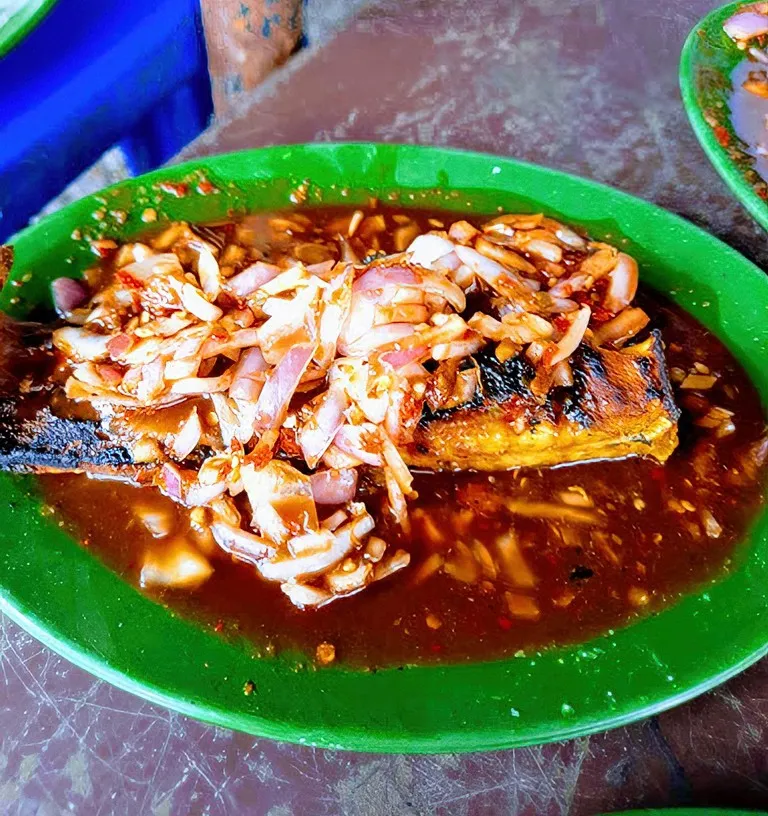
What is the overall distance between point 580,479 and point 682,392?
396mm

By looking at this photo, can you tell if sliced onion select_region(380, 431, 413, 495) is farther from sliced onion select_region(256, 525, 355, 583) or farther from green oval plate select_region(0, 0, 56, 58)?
green oval plate select_region(0, 0, 56, 58)

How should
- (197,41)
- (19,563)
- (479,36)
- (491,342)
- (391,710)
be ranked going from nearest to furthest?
(391,710) → (19,563) → (491,342) → (479,36) → (197,41)

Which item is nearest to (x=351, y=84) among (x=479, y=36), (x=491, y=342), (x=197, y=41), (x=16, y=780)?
(x=479, y=36)

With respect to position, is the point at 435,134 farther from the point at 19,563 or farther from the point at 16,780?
the point at 16,780

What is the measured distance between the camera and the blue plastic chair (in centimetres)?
326

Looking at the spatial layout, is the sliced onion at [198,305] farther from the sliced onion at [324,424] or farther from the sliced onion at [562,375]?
the sliced onion at [562,375]

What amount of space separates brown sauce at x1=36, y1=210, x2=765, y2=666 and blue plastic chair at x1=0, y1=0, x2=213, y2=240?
2.17 meters

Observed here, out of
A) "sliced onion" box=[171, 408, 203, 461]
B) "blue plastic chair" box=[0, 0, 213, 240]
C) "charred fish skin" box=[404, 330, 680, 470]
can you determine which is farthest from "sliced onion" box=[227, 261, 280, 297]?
"blue plastic chair" box=[0, 0, 213, 240]

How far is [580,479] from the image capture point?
1956mm

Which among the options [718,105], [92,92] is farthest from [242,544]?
[92,92]

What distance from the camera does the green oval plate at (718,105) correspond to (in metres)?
2.32

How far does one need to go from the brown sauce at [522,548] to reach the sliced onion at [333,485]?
0.11 metres

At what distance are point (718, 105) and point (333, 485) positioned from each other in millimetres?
2037

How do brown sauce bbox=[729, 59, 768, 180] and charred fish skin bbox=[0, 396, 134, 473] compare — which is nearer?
charred fish skin bbox=[0, 396, 134, 473]
